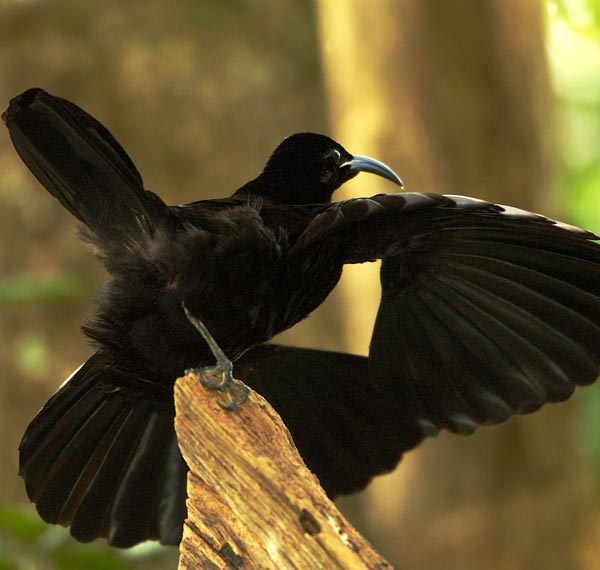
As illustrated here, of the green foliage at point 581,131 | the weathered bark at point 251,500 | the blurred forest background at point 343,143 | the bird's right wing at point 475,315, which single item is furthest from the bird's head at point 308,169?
the green foliage at point 581,131

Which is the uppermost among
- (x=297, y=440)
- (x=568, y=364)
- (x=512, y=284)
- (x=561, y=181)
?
(x=561, y=181)

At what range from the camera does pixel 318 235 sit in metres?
2.76

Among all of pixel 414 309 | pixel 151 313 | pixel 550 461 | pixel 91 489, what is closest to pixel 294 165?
pixel 414 309

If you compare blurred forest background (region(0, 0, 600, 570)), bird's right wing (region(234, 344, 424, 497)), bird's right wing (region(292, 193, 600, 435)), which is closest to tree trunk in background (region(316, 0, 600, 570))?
blurred forest background (region(0, 0, 600, 570))

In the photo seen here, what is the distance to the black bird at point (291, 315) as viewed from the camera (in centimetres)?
298

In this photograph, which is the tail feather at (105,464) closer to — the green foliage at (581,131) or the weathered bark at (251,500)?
the weathered bark at (251,500)

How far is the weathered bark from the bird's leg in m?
0.02

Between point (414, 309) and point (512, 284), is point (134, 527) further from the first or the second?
point (512, 284)

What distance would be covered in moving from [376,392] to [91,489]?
3.65ft

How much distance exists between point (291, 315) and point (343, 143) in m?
2.06

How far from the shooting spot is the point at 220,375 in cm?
300

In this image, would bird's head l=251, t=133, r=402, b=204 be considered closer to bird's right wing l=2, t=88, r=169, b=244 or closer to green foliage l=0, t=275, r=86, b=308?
bird's right wing l=2, t=88, r=169, b=244

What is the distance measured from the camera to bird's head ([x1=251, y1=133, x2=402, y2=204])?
147 inches

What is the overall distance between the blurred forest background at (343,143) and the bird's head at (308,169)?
44.7 inches
